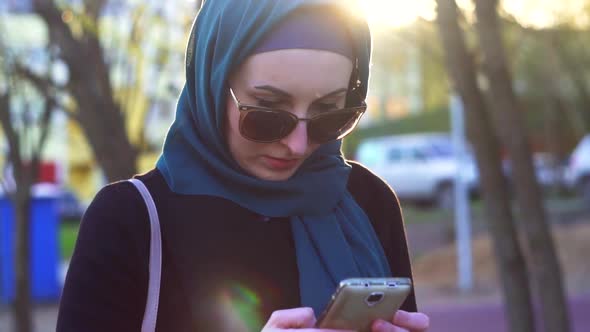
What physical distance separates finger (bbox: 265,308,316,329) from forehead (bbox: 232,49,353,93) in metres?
0.44

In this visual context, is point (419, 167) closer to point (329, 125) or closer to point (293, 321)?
point (329, 125)

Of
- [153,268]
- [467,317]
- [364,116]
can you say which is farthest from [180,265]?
[467,317]

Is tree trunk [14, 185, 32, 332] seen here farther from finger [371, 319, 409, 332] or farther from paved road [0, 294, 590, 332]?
finger [371, 319, 409, 332]

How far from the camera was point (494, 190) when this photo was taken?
5137 mm

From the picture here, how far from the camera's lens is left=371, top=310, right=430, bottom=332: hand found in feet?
5.92

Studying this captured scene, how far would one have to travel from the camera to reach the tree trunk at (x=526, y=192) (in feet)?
16.9

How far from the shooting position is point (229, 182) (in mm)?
2018

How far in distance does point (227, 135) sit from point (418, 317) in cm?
52

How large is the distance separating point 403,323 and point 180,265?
1.41 feet

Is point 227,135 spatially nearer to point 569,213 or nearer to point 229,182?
point 229,182

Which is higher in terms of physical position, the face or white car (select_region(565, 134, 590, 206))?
the face

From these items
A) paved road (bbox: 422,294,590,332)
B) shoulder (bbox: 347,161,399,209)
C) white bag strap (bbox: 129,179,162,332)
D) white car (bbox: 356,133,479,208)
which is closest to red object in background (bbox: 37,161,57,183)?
white car (bbox: 356,133,479,208)

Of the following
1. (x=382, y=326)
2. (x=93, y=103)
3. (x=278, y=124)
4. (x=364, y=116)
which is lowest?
(x=364, y=116)

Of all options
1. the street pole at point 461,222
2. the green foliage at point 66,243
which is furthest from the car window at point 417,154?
the street pole at point 461,222
